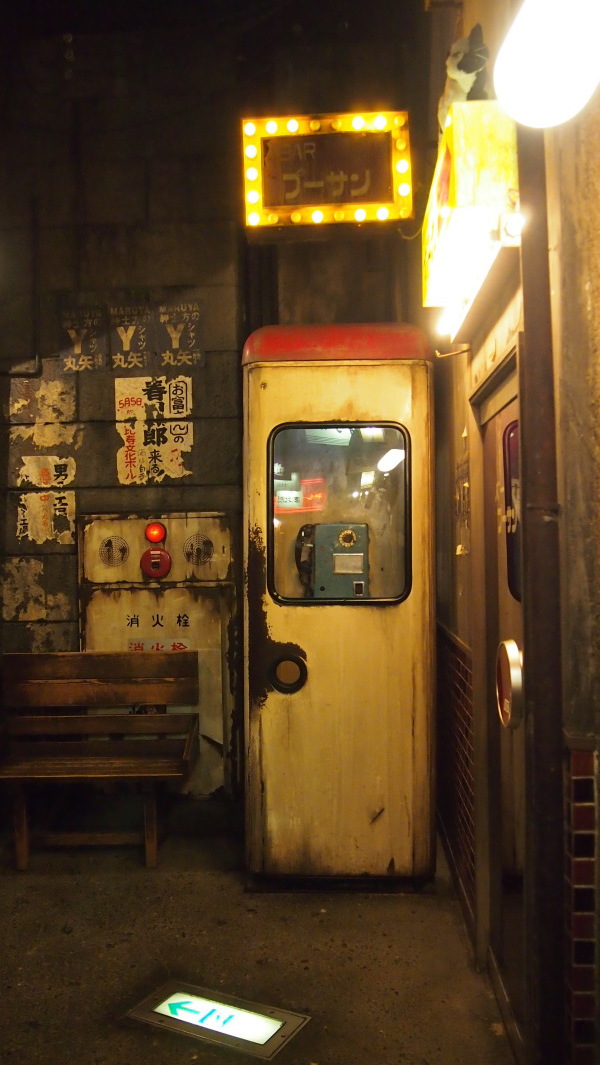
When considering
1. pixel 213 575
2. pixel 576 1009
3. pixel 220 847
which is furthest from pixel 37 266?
pixel 576 1009

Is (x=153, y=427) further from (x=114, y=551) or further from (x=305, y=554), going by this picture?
(x=305, y=554)

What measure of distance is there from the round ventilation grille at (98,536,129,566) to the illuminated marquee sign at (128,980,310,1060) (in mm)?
2670

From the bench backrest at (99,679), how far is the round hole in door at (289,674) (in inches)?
40.7

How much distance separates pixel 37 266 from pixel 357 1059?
504 cm

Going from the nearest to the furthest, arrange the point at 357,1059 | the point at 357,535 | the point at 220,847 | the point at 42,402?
the point at 357,1059 → the point at 357,535 → the point at 220,847 → the point at 42,402

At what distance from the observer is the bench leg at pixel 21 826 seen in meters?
4.11

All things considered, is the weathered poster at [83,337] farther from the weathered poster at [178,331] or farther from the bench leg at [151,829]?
the bench leg at [151,829]

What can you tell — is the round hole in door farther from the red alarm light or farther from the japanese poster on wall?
the japanese poster on wall

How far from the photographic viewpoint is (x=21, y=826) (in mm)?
4121

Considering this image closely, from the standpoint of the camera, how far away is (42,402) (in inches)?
200

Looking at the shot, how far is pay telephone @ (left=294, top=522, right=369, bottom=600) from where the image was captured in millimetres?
3900

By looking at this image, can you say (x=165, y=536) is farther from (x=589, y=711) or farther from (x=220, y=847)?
(x=589, y=711)

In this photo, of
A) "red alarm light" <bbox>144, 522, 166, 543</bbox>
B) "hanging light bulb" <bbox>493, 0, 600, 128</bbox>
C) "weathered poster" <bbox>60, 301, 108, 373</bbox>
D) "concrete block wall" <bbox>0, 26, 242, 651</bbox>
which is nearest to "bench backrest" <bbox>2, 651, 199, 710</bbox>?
"concrete block wall" <bbox>0, 26, 242, 651</bbox>

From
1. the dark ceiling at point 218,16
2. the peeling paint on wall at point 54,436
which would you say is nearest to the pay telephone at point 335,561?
the peeling paint on wall at point 54,436
